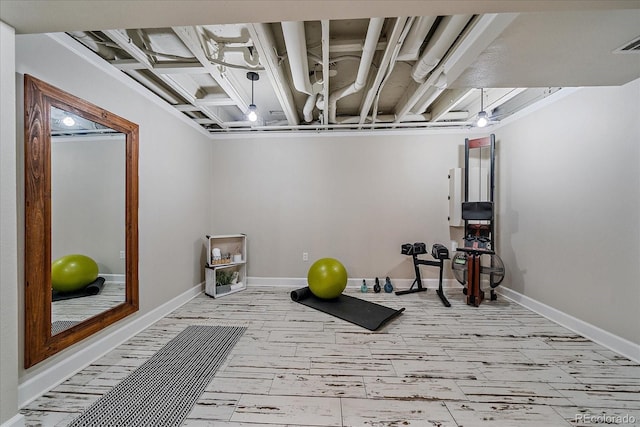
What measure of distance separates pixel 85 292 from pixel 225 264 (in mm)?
1710

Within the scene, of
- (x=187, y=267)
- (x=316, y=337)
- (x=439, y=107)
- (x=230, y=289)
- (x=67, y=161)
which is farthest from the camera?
(x=230, y=289)

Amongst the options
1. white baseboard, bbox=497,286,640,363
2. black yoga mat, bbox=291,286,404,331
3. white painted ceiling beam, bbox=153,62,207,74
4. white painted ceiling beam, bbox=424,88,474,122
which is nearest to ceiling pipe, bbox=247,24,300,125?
white painted ceiling beam, bbox=153,62,207,74

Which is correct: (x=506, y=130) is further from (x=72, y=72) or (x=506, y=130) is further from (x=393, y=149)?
(x=72, y=72)

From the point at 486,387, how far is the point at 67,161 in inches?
149

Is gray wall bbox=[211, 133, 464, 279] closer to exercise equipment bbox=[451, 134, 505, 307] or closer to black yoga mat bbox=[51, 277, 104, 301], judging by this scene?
exercise equipment bbox=[451, 134, 505, 307]

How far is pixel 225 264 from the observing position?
3707 millimetres

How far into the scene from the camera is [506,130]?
3.53 m

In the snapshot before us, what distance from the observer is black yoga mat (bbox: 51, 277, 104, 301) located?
187 cm

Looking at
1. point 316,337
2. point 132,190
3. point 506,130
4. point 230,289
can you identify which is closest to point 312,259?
point 230,289

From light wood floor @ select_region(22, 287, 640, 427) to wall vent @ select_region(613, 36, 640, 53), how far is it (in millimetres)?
2521

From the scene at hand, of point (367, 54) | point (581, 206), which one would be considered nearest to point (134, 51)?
point (367, 54)

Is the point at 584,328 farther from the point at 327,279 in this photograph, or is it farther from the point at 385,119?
the point at 385,119

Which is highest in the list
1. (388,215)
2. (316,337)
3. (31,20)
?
(31,20)

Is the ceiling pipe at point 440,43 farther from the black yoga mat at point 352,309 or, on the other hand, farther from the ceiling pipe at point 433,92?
the black yoga mat at point 352,309
